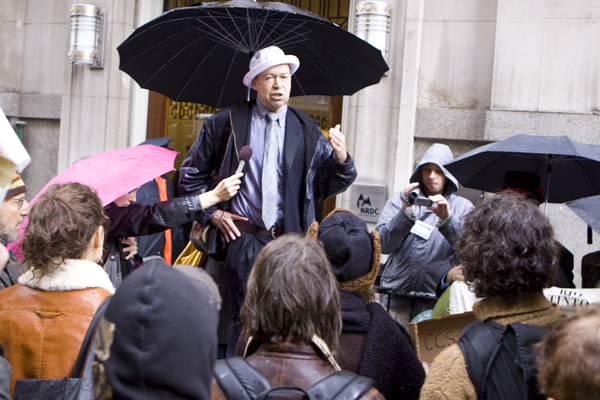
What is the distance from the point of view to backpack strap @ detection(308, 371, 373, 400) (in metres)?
1.71

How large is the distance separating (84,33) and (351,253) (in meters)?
5.63

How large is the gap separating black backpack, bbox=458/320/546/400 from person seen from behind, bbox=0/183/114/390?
138 cm

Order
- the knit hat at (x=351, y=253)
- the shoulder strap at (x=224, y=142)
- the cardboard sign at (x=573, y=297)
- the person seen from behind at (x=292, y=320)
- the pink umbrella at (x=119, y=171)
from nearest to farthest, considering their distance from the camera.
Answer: the person seen from behind at (x=292, y=320), the knit hat at (x=351, y=253), the cardboard sign at (x=573, y=297), the pink umbrella at (x=119, y=171), the shoulder strap at (x=224, y=142)

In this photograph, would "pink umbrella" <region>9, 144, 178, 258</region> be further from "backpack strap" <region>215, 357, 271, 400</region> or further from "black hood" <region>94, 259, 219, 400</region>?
"black hood" <region>94, 259, 219, 400</region>

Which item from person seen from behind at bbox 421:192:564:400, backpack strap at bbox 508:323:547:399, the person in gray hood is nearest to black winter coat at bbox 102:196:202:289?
the person in gray hood

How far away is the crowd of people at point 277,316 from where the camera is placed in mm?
1201

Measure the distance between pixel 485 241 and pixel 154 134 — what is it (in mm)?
6028

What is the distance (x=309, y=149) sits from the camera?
3727mm

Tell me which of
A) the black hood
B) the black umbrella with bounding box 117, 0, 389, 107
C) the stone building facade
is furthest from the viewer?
the stone building facade

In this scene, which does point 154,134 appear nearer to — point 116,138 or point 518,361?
point 116,138

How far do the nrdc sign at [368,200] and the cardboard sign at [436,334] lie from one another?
3625 millimetres

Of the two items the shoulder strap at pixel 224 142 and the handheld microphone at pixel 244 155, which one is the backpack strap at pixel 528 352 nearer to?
the handheld microphone at pixel 244 155

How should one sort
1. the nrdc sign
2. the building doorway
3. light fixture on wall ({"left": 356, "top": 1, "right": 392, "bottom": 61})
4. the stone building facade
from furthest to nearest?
the building doorway, the nrdc sign, light fixture on wall ({"left": 356, "top": 1, "right": 392, "bottom": 61}), the stone building facade

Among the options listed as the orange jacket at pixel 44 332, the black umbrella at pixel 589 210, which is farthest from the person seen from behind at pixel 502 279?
the orange jacket at pixel 44 332
